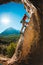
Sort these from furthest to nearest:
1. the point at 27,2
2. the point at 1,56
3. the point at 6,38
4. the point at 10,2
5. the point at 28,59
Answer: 1. the point at 6,38
2. the point at 10,2
3. the point at 1,56
4. the point at 27,2
5. the point at 28,59

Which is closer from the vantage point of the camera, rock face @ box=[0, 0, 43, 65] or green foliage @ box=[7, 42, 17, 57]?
rock face @ box=[0, 0, 43, 65]

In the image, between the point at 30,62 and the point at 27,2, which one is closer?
the point at 30,62

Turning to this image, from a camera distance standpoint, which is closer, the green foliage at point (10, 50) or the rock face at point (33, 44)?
the rock face at point (33, 44)

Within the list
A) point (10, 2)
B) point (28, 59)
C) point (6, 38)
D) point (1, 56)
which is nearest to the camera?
point (28, 59)

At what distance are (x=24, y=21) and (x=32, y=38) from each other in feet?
3.22

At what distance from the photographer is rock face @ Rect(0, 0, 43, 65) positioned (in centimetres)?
Result: 599

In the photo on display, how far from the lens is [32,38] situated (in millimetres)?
6031

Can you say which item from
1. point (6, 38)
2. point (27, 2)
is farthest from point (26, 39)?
point (6, 38)

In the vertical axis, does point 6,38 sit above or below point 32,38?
above

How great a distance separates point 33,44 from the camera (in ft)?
19.7

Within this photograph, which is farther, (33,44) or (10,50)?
(10,50)

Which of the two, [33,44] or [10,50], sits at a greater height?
[10,50]

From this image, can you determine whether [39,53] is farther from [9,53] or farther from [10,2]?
[10,2]

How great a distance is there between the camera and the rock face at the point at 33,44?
5.99 metres
